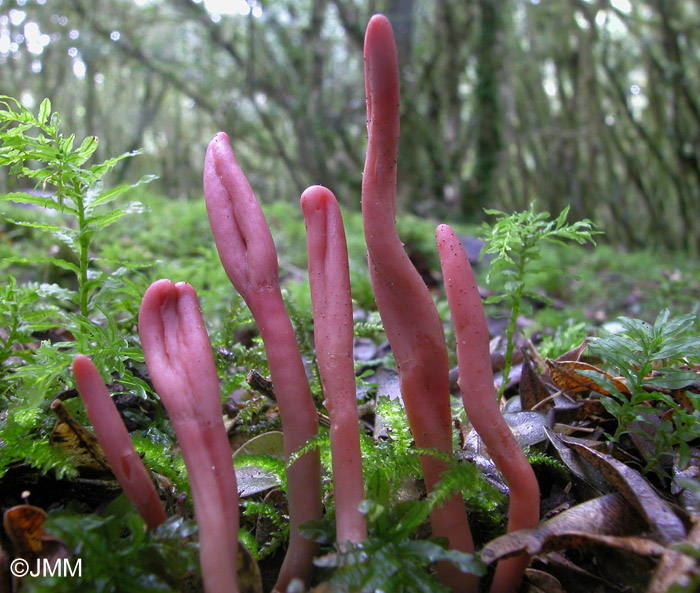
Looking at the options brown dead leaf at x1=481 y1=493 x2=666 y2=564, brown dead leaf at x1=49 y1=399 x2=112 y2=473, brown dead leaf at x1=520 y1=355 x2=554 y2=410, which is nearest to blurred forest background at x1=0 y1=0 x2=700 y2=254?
brown dead leaf at x1=520 y1=355 x2=554 y2=410

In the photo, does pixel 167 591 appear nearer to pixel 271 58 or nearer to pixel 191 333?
pixel 191 333

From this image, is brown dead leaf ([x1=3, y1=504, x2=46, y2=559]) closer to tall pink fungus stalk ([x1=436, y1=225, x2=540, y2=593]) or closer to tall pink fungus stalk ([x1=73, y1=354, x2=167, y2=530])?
tall pink fungus stalk ([x1=73, y1=354, x2=167, y2=530])

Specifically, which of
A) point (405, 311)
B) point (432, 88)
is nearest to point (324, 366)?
point (405, 311)

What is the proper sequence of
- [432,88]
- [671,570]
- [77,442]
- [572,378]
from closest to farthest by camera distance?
[671,570], [77,442], [572,378], [432,88]

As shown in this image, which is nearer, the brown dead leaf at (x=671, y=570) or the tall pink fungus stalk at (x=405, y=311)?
the brown dead leaf at (x=671, y=570)

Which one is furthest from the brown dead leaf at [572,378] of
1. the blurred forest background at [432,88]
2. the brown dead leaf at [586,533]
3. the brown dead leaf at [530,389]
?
the blurred forest background at [432,88]

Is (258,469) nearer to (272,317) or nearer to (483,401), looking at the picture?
(272,317)

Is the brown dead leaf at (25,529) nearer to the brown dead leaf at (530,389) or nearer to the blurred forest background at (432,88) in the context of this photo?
the brown dead leaf at (530,389)
